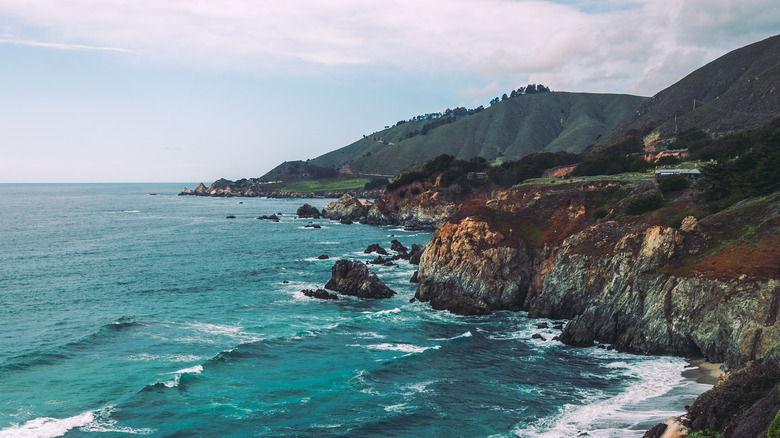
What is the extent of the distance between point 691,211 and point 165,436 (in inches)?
2088

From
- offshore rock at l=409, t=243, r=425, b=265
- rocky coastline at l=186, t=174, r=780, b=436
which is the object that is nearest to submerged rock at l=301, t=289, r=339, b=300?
rocky coastline at l=186, t=174, r=780, b=436

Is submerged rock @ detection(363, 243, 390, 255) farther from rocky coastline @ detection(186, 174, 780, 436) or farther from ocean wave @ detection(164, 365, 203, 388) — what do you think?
ocean wave @ detection(164, 365, 203, 388)

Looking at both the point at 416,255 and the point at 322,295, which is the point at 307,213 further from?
the point at 322,295

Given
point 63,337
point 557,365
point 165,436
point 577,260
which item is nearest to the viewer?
point 165,436

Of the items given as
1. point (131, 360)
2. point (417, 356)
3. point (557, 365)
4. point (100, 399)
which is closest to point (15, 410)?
point (100, 399)

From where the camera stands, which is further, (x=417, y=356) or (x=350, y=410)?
(x=417, y=356)

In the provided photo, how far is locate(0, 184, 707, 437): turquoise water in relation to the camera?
31.8 m

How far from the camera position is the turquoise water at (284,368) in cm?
3177

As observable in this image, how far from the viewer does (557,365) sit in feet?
134

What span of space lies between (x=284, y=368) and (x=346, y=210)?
4909 inches

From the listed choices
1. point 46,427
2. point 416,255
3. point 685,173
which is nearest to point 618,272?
point 685,173

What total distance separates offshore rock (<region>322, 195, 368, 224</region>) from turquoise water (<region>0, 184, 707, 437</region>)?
87757mm

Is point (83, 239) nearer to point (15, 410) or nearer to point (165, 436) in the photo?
point (15, 410)

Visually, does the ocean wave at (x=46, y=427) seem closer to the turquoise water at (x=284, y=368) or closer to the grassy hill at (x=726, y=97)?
the turquoise water at (x=284, y=368)
